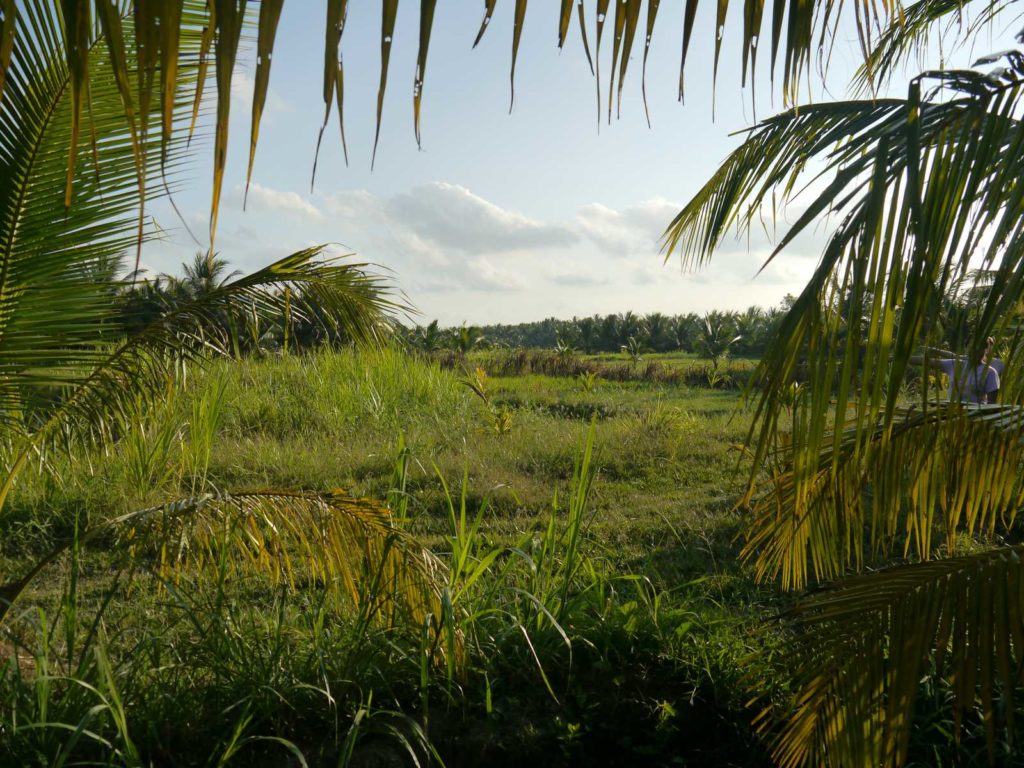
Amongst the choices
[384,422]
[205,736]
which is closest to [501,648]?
[205,736]

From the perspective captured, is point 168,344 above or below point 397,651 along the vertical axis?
above

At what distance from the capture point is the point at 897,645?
1896 mm

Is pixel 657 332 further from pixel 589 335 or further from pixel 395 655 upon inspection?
pixel 395 655

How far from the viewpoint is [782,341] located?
1.64 m

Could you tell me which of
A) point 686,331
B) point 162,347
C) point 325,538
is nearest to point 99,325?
point 162,347

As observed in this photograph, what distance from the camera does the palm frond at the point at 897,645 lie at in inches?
71.0

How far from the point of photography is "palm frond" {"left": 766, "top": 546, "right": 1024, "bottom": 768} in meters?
1.80

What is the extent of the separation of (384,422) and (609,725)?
22.9 ft

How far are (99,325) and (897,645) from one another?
2713 millimetres

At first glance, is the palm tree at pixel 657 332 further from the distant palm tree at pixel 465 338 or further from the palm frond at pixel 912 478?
the palm frond at pixel 912 478

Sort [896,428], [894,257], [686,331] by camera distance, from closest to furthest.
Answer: [894,257] → [896,428] → [686,331]

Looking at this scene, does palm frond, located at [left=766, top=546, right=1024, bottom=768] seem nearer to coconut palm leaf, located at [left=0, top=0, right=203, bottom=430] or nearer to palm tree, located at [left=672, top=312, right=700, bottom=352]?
coconut palm leaf, located at [left=0, top=0, right=203, bottom=430]

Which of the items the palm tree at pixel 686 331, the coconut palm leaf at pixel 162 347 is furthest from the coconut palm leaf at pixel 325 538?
the palm tree at pixel 686 331

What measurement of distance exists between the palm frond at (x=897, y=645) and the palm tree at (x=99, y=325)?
Result: 132 cm
